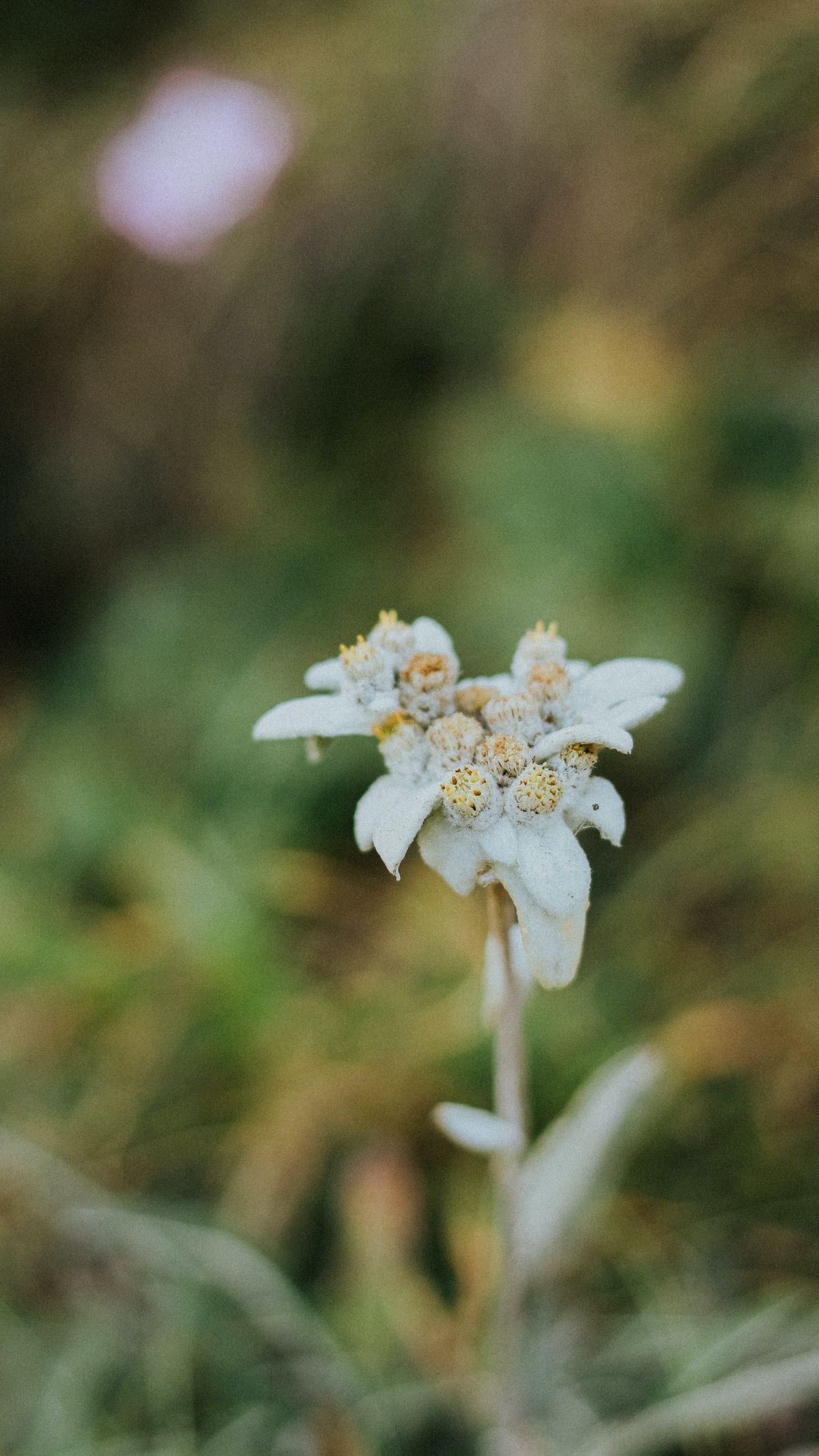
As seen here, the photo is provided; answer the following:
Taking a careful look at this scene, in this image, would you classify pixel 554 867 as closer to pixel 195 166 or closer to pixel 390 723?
pixel 390 723

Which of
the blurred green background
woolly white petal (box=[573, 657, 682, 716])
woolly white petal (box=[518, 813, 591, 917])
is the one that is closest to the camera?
woolly white petal (box=[518, 813, 591, 917])

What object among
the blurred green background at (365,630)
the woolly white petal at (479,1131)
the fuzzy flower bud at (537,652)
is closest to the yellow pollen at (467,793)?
the fuzzy flower bud at (537,652)

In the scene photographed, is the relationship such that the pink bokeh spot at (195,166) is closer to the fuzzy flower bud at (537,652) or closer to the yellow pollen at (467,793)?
the fuzzy flower bud at (537,652)

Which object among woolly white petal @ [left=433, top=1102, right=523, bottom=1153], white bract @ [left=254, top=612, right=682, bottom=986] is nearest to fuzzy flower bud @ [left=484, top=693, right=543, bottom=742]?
white bract @ [left=254, top=612, right=682, bottom=986]

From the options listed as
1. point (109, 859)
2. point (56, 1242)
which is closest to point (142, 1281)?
point (56, 1242)

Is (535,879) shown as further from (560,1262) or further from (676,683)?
(560,1262)

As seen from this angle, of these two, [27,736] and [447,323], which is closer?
[27,736]

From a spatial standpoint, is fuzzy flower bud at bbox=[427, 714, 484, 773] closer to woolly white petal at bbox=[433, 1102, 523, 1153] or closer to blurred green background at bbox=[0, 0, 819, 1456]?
woolly white petal at bbox=[433, 1102, 523, 1153]

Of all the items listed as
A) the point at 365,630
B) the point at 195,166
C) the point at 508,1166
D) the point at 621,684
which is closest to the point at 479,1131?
the point at 508,1166
